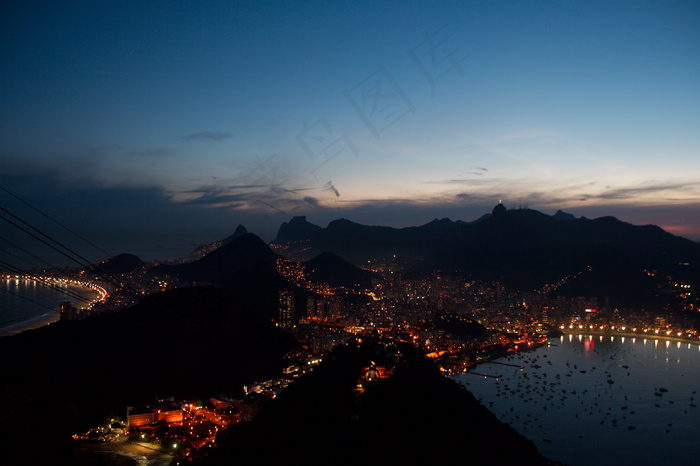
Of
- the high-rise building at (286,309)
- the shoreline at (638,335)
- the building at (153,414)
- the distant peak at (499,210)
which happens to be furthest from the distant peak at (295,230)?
the building at (153,414)

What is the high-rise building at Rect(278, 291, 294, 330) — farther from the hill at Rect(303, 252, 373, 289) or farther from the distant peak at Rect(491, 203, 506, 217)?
the distant peak at Rect(491, 203, 506, 217)

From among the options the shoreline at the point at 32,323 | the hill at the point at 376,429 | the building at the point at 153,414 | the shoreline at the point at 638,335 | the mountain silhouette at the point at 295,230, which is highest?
the mountain silhouette at the point at 295,230

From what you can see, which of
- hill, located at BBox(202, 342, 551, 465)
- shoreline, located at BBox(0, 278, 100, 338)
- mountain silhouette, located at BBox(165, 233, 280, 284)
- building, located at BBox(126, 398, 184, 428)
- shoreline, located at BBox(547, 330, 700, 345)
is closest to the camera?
hill, located at BBox(202, 342, 551, 465)

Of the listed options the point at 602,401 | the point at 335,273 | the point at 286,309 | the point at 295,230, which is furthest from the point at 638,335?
the point at 295,230

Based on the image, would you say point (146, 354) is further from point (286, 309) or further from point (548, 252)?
point (548, 252)

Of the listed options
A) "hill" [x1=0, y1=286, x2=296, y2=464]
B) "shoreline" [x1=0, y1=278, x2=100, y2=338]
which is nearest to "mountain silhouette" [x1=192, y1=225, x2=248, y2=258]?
"shoreline" [x1=0, y1=278, x2=100, y2=338]

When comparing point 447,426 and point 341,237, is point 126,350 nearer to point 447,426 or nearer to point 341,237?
point 447,426

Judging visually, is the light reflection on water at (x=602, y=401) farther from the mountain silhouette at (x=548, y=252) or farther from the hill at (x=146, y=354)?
the mountain silhouette at (x=548, y=252)

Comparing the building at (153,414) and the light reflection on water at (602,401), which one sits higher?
the building at (153,414)

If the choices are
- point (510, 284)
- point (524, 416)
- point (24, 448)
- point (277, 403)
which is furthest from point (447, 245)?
point (24, 448)
